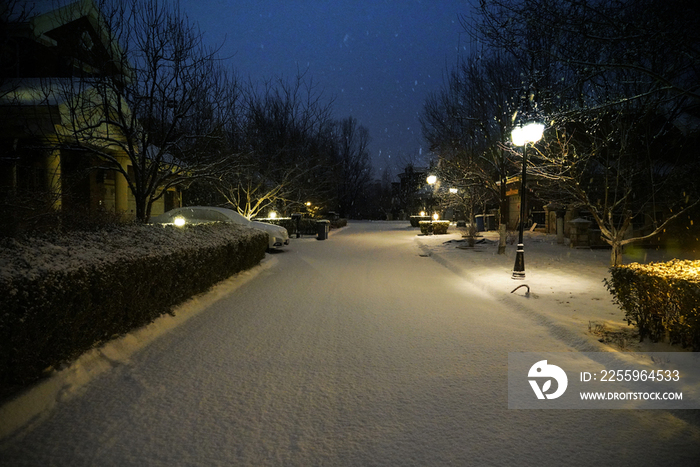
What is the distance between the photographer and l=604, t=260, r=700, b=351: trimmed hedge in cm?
442

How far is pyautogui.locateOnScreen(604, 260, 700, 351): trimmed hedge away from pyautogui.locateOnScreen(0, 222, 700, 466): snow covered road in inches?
37.5

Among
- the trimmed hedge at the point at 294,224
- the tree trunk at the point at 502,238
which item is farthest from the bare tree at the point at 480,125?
the trimmed hedge at the point at 294,224

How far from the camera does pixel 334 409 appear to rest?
3.67 m

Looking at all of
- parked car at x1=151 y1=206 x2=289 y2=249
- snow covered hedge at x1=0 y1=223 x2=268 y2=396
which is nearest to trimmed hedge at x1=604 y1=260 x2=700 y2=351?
snow covered hedge at x1=0 y1=223 x2=268 y2=396

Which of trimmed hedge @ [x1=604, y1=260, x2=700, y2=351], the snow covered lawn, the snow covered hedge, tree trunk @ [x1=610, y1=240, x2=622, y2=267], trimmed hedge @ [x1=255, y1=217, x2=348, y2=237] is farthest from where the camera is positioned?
trimmed hedge @ [x1=255, y1=217, x2=348, y2=237]

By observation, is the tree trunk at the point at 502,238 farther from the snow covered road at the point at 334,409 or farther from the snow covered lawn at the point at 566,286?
the snow covered road at the point at 334,409

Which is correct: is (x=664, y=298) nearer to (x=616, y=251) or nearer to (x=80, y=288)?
(x=80, y=288)

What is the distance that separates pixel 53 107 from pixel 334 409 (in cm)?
1213

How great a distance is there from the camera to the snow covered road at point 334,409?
3.00m

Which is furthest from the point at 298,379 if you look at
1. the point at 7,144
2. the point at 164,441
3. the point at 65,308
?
the point at 7,144

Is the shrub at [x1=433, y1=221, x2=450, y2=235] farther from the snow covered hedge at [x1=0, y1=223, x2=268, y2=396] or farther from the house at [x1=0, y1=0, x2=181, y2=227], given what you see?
the snow covered hedge at [x1=0, y1=223, x2=268, y2=396]

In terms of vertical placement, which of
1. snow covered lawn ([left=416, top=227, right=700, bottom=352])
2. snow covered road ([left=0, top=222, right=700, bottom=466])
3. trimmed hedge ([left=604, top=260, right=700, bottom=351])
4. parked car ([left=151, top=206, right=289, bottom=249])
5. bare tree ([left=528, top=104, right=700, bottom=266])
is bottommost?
snow covered road ([left=0, top=222, right=700, bottom=466])

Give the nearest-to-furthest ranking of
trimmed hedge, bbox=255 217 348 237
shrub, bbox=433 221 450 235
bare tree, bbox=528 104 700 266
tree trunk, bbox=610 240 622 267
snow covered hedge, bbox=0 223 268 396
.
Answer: snow covered hedge, bbox=0 223 268 396
bare tree, bbox=528 104 700 266
tree trunk, bbox=610 240 622 267
trimmed hedge, bbox=255 217 348 237
shrub, bbox=433 221 450 235

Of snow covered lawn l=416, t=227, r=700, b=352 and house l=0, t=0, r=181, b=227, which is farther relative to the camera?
house l=0, t=0, r=181, b=227
